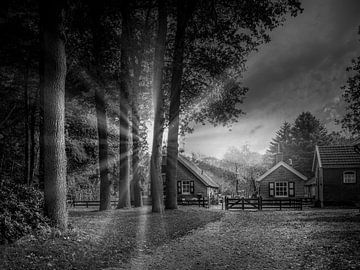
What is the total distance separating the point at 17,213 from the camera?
8.98 meters

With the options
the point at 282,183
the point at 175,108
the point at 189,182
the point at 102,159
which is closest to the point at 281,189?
the point at 282,183

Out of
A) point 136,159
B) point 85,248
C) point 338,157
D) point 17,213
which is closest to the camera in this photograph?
point 85,248

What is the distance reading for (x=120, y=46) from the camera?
20969 millimetres

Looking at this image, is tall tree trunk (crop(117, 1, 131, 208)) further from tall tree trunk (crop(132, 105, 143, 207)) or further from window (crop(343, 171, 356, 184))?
window (crop(343, 171, 356, 184))

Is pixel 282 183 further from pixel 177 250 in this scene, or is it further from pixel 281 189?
pixel 177 250

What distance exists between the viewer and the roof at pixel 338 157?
3681 cm

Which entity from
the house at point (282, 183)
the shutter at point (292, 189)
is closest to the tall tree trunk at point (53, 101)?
the house at point (282, 183)

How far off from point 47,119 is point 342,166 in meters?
33.9

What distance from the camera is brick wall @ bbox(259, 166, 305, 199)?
144 feet

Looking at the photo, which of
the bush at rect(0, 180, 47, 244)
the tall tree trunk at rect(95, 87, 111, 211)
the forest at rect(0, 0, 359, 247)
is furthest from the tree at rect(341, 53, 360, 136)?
the bush at rect(0, 180, 47, 244)

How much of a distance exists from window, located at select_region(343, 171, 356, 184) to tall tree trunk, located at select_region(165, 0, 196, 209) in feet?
76.7

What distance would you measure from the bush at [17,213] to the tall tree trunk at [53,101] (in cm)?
71

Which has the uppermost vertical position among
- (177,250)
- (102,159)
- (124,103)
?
(124,103)

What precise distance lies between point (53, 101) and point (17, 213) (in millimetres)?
3538
